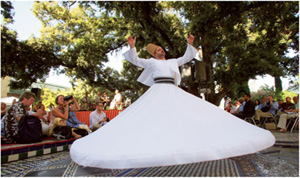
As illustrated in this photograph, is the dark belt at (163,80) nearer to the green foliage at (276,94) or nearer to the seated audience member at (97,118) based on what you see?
the seated audience member at (97,118)

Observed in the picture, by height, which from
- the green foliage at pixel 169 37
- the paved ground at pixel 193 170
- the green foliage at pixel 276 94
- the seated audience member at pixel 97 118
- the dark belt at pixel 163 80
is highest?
the green foliage at pixel 169 37

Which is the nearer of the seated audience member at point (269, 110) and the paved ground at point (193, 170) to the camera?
the paved ground at point (193, 170)

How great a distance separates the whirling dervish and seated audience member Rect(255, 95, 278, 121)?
6.41m

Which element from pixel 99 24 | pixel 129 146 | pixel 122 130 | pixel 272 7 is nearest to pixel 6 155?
pixel 122 130

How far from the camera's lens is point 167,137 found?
2.00 meters

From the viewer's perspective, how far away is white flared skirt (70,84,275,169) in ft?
5.99

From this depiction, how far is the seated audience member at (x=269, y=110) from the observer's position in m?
7.94

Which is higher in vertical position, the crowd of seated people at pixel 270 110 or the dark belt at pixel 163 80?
the dark belt at pixel 163 80

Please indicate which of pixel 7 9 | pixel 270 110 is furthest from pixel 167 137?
pixel 7 9

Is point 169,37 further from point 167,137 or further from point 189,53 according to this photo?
point 167,137

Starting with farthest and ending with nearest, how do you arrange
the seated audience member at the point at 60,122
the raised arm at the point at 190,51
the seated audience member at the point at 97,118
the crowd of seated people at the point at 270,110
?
the crowd of seated people at the point at 270,110, the seated audience member at the point at 97,118, the seated audience member at the point at 60,122, the raised arm at the point at 190,51

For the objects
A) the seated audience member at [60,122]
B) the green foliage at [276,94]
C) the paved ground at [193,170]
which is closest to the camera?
the paved ground at [193,170]

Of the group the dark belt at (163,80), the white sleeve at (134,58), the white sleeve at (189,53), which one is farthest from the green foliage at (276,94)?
the white sleeve at (134,58)

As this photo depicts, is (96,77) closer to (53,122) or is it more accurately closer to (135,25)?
(135,25)
